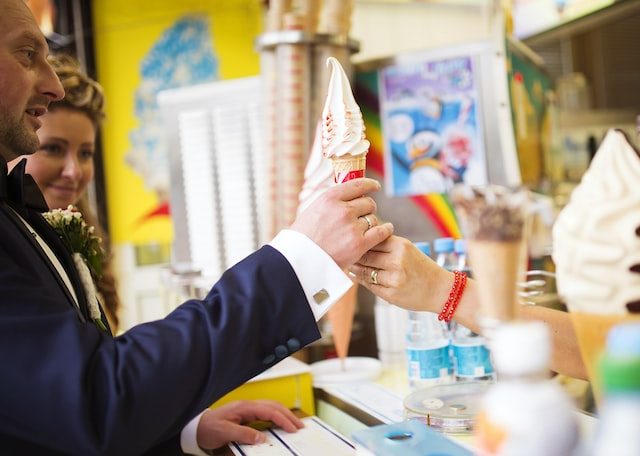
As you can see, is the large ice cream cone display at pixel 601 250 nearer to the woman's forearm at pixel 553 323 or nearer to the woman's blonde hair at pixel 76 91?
the woman's forearm at pixel 553 323

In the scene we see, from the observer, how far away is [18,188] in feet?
4.75

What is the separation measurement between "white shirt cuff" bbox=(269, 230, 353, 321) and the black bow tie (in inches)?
24.0

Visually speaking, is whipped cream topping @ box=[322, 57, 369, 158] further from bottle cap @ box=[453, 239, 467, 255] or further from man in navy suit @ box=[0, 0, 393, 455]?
bottle cap @ box=[453, 239, 467, 255]

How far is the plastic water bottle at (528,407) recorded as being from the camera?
65 centimetres

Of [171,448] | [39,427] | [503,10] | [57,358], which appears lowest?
[171,448]

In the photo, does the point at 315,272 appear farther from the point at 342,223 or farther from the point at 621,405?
the point at 621,405

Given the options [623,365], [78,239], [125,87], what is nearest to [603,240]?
[623,365]

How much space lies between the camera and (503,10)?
264 centimetres

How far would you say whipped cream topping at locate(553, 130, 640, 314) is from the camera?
2.85 ft

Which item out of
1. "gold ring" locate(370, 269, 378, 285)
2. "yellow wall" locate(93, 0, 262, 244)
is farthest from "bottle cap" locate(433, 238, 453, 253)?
"yellow wall" locate(93, 0, 262, 244)

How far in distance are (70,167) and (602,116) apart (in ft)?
16.1

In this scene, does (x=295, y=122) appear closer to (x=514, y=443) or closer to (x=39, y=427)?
(x=39, y=427)

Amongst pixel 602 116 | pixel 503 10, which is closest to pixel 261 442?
pixel 503 10

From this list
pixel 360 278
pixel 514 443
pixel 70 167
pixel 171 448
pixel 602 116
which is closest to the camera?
pixel 514 443
